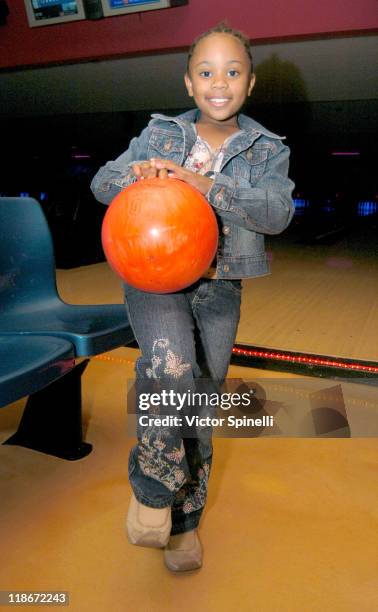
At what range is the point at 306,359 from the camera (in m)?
2.20

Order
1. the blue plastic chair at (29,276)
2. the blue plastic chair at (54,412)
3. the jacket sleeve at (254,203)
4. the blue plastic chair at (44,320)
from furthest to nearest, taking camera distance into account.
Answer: the blue plastic chair at (29,276)
the blue plastic chair at (44,320)
the blue plastic chair at (54,412)
the jacket sleeve at (254,203)

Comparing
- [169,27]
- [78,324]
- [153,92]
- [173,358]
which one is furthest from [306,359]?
[153,92]

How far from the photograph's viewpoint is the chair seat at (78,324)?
1.35 meters

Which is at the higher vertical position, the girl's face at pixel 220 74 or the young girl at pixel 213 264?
the girl's face at pixel 220 74

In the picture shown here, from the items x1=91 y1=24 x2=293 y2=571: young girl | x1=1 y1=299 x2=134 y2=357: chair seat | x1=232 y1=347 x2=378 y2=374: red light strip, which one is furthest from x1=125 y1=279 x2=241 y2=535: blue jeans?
x1=232 y1=347 x2=378 y2=374: red light strip

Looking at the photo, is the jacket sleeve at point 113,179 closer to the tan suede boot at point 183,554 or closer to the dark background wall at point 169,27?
the tan suede boot at point 183,554

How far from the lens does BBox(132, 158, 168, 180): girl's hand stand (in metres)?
0.88

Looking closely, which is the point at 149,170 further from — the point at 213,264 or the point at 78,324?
the point at 78,324

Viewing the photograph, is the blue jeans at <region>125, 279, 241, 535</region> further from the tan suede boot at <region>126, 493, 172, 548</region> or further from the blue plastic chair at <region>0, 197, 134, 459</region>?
the blue plastic chair at <region>0, 197, 134, 459</region>

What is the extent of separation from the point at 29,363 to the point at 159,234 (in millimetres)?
488

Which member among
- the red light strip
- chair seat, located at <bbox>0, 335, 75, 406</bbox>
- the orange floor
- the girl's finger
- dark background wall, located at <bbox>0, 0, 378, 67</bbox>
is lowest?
the red light strip

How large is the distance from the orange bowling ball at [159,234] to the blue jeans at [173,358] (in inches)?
3.3

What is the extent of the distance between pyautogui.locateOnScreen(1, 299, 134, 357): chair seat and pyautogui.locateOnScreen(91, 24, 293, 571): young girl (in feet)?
1.22

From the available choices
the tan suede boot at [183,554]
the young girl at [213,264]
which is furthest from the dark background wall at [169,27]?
the tan suede boot at [183,554]
